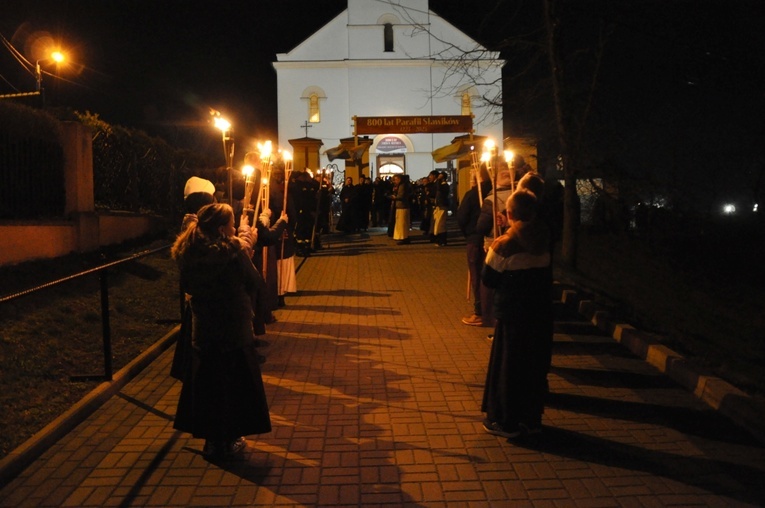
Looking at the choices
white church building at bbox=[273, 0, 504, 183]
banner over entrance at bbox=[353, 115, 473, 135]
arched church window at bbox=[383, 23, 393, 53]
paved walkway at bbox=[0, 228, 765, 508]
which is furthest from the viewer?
arched church window at bbox=[383, 23, 393, 53]

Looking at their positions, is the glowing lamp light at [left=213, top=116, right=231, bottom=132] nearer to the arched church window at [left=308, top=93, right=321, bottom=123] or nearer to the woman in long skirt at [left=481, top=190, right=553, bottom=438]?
the woman in long skirt at [left=481, top=190, right=553, bottom=438]

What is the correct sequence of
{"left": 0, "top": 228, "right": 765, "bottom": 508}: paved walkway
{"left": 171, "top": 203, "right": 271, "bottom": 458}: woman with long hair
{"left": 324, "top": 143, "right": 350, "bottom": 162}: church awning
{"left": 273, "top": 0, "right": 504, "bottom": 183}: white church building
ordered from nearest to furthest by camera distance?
{"left": 0, "top": 228, "right": 765, "bottom": 508}: paved walkway, {"left": 171, "top": 203, "right": 271, "bottom": 458}: woman with long hair, {"left": 324, "top": 143, "right": 350, "bottom": 162}: church awning, {"left": 273, "top": 0, "right": 504, "bottom": 183}: white church building

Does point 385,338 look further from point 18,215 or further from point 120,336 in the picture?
point 18,215

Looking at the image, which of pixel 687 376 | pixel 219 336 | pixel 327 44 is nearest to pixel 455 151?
pixel 687 376

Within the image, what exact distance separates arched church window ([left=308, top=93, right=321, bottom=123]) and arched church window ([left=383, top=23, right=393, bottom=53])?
5.55 m

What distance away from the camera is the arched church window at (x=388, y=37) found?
51750 millimetres

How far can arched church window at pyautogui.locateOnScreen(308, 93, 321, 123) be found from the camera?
169ft

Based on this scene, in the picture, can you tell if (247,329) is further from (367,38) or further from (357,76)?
(367,38)

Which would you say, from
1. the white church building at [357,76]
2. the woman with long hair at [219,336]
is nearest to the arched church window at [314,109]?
the white church building at [357,76]

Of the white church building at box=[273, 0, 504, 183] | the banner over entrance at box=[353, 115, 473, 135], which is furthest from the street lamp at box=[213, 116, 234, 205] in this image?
the white church building at box=[273, 0, 504, 183]

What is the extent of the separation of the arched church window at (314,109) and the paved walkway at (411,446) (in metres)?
43.3

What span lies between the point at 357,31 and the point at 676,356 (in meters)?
46.5

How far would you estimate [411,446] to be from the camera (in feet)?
19.2

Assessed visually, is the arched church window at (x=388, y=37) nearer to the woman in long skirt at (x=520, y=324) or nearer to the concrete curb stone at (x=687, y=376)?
the concrete curb stone at (x=687, y=376)
